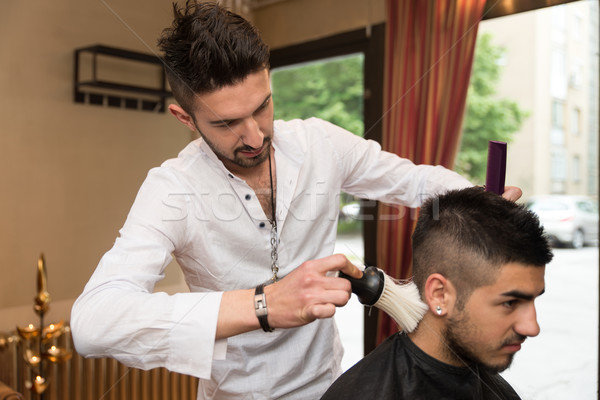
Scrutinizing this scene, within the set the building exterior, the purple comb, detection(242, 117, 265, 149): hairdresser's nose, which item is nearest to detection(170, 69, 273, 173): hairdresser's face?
detection(242, 117, 265, 149): hairdresser's nose

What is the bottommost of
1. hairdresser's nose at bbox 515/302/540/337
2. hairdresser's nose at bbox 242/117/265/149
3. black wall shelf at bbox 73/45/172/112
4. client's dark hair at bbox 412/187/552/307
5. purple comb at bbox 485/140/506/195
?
hairdresser's nose at bbox 515/302/540/337

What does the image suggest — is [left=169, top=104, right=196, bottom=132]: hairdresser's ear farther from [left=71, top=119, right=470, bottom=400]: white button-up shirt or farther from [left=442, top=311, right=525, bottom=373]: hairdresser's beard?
[left=442, top=311, right=525, bottom=373]: hairdresser's beard

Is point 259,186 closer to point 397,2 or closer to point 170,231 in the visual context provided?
point 170,231

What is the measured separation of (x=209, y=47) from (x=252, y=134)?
0.20 meters

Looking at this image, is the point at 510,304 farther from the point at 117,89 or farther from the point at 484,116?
the point at 484,116

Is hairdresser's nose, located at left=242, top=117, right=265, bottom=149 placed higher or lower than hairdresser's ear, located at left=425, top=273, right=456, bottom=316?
higher

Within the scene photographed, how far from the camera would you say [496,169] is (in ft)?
3.87

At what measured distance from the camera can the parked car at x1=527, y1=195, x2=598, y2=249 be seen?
9.00ft

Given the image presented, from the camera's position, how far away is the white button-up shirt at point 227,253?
0.91 m

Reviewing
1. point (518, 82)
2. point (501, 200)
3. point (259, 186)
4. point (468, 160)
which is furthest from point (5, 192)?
point (518, 82)

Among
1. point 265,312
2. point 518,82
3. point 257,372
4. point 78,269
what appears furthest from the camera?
point 518,82

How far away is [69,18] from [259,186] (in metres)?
1.61

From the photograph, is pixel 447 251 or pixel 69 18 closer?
pixel 447 251

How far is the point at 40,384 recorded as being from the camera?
2240 millimetres
